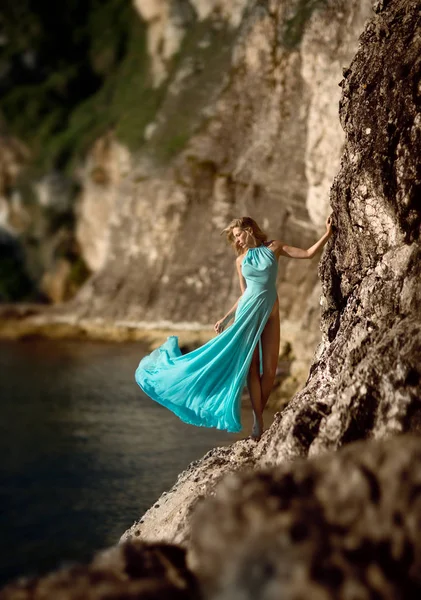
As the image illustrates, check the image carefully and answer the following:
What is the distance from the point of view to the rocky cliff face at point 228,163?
22.8 m

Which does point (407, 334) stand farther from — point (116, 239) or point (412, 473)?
point (116, 239)

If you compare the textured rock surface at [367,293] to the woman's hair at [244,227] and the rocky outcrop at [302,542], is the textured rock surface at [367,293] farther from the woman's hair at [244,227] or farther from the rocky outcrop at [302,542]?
the rocky outcrop at [302,542]

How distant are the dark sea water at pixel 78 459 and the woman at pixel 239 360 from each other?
196 centimetres

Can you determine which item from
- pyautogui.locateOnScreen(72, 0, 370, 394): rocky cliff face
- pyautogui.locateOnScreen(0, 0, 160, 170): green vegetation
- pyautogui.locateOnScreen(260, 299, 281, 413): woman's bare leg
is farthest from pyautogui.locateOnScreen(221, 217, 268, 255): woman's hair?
pyautogui.locateOnScreen(0, 0, 160, 170): green vegetation

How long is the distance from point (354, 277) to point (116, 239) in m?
29.0

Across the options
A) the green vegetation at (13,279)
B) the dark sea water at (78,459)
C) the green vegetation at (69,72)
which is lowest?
the green vegetation at (13,279)

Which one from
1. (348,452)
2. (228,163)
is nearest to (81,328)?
(228,163)

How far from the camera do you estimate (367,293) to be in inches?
247

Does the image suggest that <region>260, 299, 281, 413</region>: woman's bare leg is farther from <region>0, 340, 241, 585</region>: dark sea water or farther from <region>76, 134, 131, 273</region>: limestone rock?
<region>76, 134, 131, 273</region>: limestone rock

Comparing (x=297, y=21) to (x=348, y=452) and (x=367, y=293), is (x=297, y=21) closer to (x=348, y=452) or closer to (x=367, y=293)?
(x=367, y=293)

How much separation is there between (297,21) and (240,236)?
Result: 21361mm

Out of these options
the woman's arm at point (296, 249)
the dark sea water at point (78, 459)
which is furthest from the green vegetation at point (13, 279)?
the woman's arm at point (296, 249)

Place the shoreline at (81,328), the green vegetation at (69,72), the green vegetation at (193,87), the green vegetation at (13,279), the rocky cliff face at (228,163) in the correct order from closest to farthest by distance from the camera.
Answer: the rocky cliff face at (228,163) < the shoreline at (81,328) < the green vegetation at (193,87) < the green vegetation at (13,279) < the green vegetation at (69,72)

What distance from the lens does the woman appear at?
6.95 meters
